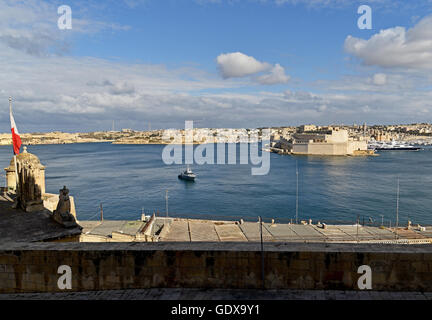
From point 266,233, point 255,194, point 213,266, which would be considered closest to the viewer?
point 213,266

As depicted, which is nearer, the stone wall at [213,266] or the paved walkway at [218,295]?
the paved walkway at [218,295]

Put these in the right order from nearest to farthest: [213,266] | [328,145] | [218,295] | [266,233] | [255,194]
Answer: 1. [218,295]
2. [213,266]
3. [266,233]
4. [255,194]
5. [328,145]

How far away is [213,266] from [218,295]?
18.8 inches

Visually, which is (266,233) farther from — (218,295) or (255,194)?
(255,194)

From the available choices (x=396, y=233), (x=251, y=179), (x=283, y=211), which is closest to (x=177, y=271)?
(x=396, y=233)

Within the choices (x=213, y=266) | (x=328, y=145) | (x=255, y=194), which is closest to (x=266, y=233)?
(x=213, y=266)

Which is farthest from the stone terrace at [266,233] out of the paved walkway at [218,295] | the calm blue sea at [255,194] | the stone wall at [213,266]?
the paved walkway at [218,295]

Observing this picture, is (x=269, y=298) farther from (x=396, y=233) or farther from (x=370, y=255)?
(x=396, y=233)

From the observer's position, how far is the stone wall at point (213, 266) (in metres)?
5.11

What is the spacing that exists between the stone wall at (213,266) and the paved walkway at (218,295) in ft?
0.33

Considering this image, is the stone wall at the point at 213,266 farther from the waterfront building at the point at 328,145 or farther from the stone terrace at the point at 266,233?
the waterfront building at the point at 328,145

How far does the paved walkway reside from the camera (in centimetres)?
494

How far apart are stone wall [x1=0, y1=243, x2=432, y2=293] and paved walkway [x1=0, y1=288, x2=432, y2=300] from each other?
10 centimetres

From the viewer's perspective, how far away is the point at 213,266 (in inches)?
211
